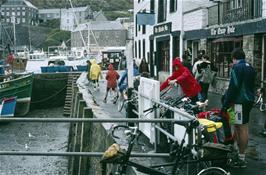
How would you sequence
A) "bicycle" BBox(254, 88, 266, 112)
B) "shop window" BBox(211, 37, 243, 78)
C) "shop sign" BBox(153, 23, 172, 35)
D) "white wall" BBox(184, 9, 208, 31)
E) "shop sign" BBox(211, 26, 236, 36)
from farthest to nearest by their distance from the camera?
"shop sign" BBox(153, 23, 172, 35) < "white wall" BBox(184, 9, 208, 31) < "shop window" BBox(211, 37, 243, 78) < "shop sign" BBox(211, 26, 236, 36) < "bicycle" BBox(254, 88, 266, 112)

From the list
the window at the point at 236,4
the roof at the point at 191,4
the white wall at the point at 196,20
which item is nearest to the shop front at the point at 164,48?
the white wall at the point at 196,20

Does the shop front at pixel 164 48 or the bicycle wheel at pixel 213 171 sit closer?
the bicycle wheel at pixel 213 171

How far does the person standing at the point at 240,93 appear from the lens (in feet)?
22.4

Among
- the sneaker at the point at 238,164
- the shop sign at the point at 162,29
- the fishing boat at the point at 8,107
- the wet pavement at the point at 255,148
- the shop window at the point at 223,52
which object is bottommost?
the fishing boat at the point at 8,107

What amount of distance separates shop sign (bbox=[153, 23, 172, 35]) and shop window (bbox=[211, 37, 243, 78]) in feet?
21.6

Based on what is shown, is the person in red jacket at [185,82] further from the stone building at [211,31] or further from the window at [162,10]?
the window at [162,10]

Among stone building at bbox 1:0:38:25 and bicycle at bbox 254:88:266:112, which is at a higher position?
stone building at bbox 1:0:38:25

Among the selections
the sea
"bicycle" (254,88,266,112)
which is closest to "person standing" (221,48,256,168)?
"bicycle" (254,88,266,112)

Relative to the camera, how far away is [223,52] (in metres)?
19.4

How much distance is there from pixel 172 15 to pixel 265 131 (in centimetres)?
1795

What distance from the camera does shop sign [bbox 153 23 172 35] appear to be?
88.2 ft

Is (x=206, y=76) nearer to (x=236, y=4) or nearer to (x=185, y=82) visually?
(x=185, y=82)

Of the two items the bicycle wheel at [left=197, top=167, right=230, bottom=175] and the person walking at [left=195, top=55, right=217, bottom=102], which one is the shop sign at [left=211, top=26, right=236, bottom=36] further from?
the bicycle wheel at [left=197, top=167, right=230, bottom=175]

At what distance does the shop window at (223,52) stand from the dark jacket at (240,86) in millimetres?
10992
